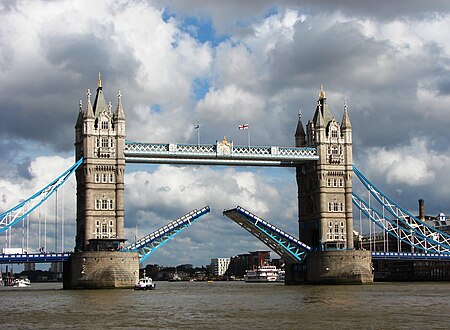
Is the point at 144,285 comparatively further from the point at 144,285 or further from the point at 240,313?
the point at 240,313

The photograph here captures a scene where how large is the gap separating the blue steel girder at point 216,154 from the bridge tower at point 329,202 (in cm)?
265

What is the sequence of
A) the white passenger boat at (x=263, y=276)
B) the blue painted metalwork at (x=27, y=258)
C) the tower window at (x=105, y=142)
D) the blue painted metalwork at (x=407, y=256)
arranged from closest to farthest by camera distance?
the blue painted metalwork at (x=27, y=258) → the tower window at (x=105, y=142) → the blue painted metalwork at (x=407, y=256) → the white passenger boat at (x=263, y=276)

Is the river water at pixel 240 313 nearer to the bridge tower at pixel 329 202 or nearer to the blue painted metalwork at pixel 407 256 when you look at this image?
the bridge tower at pixel 329 202

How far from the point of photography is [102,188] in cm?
10431

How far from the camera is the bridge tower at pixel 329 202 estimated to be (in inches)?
4321

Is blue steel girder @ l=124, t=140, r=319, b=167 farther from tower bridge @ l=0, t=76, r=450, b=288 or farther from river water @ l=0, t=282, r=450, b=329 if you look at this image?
river water @ l=0, t=282, r=450, b=329

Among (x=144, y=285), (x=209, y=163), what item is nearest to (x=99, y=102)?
(x=209, y=163)

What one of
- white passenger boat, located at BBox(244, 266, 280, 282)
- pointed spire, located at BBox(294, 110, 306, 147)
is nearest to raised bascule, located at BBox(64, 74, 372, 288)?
pointed spire, located at BBox(294, 110, 306, 147)

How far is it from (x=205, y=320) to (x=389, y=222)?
64596 millimetres

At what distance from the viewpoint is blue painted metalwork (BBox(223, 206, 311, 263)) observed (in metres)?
109

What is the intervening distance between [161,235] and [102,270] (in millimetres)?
9132

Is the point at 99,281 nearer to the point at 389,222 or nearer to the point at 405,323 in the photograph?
the point at 389,222

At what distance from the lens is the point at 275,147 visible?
4402 inches

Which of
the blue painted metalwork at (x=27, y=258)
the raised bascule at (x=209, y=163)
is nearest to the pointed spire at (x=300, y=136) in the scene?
the raised bascule at (x=209, y=163)
